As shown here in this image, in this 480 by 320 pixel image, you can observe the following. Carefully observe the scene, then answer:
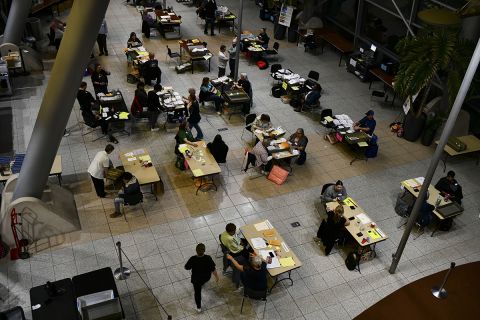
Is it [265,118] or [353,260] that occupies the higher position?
[265,118]

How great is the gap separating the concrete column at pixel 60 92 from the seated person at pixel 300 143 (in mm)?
6786

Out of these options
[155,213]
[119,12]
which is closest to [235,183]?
[155,213]

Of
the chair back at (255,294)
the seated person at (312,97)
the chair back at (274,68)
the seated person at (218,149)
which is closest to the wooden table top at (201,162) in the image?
the seated person at (218,149)

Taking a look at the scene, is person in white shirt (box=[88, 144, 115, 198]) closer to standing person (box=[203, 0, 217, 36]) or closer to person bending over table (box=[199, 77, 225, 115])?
person bending over table (box=[199, 77, 225, 115])

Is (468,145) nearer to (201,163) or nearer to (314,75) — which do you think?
(314,75)

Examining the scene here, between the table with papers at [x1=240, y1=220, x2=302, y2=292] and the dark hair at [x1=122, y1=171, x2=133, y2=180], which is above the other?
the dark hair at [x1=122, y1=171, x2=133, y2=180]

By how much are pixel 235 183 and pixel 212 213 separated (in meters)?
1.48

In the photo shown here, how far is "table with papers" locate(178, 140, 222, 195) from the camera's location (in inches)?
523

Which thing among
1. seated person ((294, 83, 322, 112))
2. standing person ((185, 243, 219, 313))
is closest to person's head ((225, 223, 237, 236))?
standing person ((185, 243, 219, 313))

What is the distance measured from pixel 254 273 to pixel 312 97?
900cm

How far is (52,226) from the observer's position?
11.9 m

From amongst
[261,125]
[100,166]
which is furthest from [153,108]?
[100,166]

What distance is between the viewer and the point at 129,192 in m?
12.3

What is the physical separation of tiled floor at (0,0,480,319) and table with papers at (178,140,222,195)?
1.33 feet
